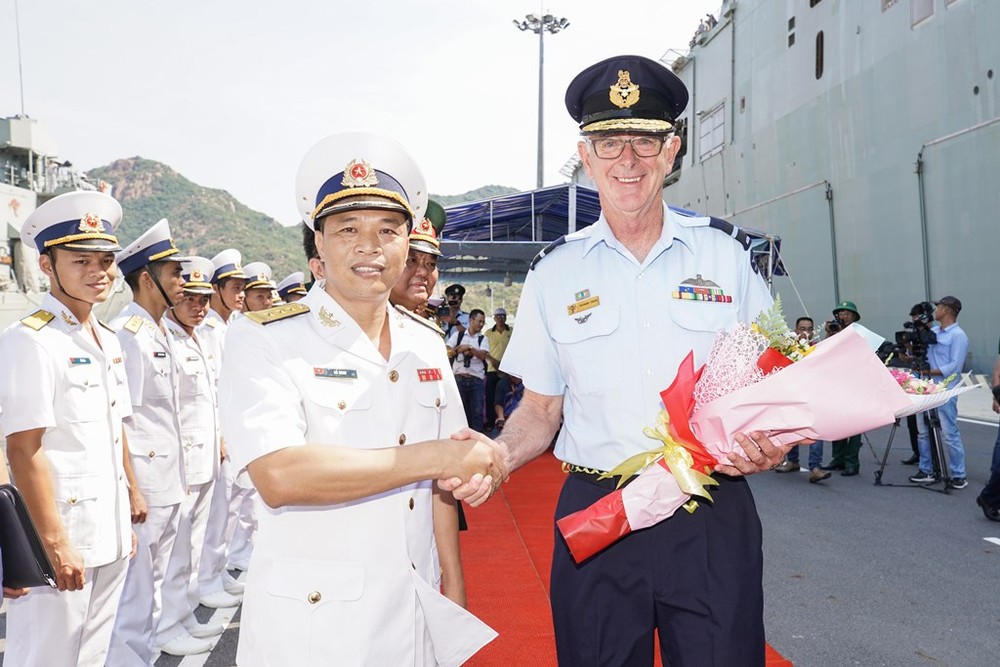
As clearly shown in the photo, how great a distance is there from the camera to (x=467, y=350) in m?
10.5

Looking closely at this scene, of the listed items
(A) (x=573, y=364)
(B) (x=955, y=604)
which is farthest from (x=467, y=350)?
(A) (x=573, y=364)

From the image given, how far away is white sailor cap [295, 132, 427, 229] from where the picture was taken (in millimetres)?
1767

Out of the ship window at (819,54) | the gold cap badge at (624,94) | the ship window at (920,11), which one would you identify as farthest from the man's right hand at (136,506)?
the ship window at (819,54)

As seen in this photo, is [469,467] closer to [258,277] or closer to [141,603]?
[141,603]

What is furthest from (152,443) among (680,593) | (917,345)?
(917,345)

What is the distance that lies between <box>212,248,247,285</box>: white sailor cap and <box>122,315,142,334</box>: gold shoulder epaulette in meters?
2.31

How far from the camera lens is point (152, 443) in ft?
12.3

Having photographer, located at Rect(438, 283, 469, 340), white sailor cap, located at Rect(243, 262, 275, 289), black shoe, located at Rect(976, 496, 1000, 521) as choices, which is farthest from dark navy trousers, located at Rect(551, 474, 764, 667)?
photographer, located at Rect(438, 283, 469, 340)

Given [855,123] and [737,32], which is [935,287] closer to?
[855,123]

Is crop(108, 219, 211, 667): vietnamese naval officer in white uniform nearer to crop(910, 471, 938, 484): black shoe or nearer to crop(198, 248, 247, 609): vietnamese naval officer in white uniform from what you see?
crop(198, 248, 247, 609): vietnamese naval officer in white uniform

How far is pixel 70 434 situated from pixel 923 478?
771cm

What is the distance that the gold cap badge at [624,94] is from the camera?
2.23m

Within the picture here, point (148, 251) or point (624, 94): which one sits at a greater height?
point (624, 94)

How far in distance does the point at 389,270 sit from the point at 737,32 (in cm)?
2645
